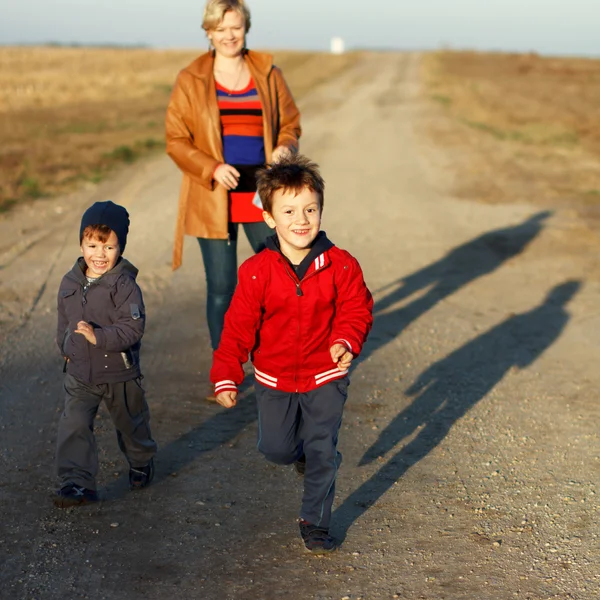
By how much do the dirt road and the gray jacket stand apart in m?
0.65

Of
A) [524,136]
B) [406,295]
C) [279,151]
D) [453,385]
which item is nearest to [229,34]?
[279,151]

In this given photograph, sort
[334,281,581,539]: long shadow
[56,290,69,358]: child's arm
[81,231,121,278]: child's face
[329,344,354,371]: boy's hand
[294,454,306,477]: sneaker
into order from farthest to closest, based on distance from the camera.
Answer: [334,281,581,539]: long shadow, [294,454,306,477]: sneaker, [56,290,69,358]: child's arm, [81,231,121,278]: child's face, [329,344,354,371]: boy's hand

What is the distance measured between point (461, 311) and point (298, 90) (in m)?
28.7

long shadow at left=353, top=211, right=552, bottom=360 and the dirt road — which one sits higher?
the dirt road

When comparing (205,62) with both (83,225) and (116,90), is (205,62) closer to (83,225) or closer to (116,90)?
(83,225)

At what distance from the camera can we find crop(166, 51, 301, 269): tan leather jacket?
5.23m

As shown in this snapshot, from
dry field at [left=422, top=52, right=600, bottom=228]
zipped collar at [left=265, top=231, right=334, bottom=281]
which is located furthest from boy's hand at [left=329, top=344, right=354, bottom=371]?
dry field at [left=422, top=52, right=600, bottom=228]

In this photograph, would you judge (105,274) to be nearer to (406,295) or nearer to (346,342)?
(346,342)

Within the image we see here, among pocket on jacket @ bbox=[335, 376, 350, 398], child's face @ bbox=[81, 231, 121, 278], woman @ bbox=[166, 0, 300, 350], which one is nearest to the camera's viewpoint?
pocket on jacket @ bbox=[335, 376, 350, 398]

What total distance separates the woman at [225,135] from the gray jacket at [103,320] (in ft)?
4.40

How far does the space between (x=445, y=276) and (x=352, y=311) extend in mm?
5309

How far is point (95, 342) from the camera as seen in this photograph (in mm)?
3811

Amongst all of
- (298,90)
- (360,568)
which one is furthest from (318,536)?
(298,90)

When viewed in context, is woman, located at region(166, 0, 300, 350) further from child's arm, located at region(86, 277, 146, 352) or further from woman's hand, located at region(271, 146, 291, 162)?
child's arm, located at region(86, 277, 146, 352)
